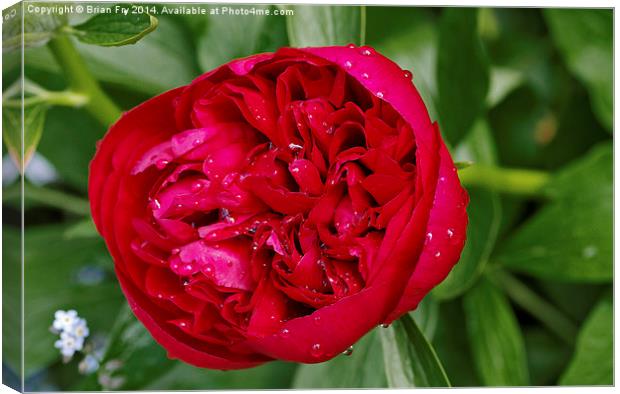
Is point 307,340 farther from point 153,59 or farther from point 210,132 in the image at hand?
point 153,59

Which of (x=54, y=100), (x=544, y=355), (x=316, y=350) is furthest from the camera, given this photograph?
(x=544, y=355)

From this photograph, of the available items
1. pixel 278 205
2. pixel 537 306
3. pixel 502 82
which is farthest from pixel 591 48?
pixel 278 205

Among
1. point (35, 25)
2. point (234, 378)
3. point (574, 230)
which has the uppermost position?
point (35, 25)

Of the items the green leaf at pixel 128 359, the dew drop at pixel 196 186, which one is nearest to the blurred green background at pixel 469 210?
the green leaf at pixel 128 359

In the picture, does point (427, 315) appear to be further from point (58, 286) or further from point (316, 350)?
point (58, 286)

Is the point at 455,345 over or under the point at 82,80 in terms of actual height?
under

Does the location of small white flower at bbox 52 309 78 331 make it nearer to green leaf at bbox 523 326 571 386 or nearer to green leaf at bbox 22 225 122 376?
green leaf at bbox 22 225 122 376

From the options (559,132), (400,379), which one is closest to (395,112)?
(400,379)

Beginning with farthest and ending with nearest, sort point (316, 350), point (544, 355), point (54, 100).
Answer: point (544, 355) → point (54, 100) → point (316, 350)
